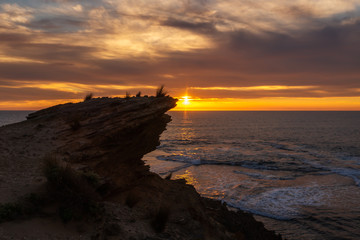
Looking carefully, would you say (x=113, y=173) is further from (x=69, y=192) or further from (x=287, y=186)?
(x=287, y=186)

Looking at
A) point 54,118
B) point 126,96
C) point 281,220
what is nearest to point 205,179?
point 281,220

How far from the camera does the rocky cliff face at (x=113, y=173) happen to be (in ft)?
27.8

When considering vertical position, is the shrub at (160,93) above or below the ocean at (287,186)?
above

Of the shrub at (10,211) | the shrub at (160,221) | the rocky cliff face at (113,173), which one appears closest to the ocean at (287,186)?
the rocky cliff face at (113,173)

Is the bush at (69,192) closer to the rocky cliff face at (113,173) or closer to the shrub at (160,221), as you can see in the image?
the rocky cliff face at (113,173)

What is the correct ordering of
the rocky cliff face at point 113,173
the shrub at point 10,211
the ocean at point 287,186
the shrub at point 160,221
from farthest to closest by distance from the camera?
the ocean at point 287,186, the shrub at point 160,221, the rocky cliff face at point 113,173, the shrub at point 10,211

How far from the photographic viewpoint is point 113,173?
12.7 meters

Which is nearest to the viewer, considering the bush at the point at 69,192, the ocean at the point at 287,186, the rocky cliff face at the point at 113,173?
the bush at the point at 69,192

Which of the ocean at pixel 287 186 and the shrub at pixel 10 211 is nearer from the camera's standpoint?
the shrub at pixel 10 211

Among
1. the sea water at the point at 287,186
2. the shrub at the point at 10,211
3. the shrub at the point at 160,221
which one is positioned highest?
the shrub at the point at 10,211

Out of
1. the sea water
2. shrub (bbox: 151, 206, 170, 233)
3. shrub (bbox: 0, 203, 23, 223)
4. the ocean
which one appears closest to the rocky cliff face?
shrub (bbox: 151, 206, 170, 233)

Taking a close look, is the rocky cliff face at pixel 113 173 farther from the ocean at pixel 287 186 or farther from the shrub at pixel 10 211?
the ocean at pixel 287 186

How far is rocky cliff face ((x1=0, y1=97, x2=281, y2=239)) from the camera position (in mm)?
8469

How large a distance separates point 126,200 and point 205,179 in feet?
64.8
